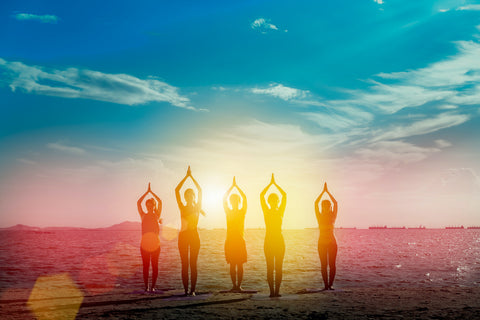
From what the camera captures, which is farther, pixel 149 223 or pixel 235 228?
pixel 149 223

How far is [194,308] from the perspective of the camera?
8336 millimetres

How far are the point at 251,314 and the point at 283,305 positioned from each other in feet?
3.95

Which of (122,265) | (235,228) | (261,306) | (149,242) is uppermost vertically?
(235,228)

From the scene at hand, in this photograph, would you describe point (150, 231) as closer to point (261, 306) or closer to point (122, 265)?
point (261, 306)

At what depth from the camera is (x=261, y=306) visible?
8.37 meters

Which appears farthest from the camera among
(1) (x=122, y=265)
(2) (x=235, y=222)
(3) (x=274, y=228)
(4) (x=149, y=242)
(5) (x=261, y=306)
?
(1) (x=122, y=265)

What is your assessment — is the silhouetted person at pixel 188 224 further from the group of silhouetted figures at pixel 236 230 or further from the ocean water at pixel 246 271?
the ocean water at pixel 246 271

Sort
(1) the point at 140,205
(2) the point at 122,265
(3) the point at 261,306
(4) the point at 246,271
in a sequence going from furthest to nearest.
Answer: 1. (2) the point at 122,265
2. (4) the point at 246,271
3. (1) the point at 140,205
4. (3) the point at 261,306

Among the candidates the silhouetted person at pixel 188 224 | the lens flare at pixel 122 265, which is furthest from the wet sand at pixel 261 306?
the lens flare at pixel 122 265

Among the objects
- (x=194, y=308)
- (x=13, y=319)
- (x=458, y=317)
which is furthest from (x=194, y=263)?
(x=458, y=317)

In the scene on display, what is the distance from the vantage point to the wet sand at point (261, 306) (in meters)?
7.58

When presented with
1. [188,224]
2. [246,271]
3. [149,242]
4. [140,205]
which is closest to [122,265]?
[246,271]

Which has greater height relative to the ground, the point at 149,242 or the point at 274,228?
the point at 274,228

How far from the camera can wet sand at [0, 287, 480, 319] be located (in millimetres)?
7578
